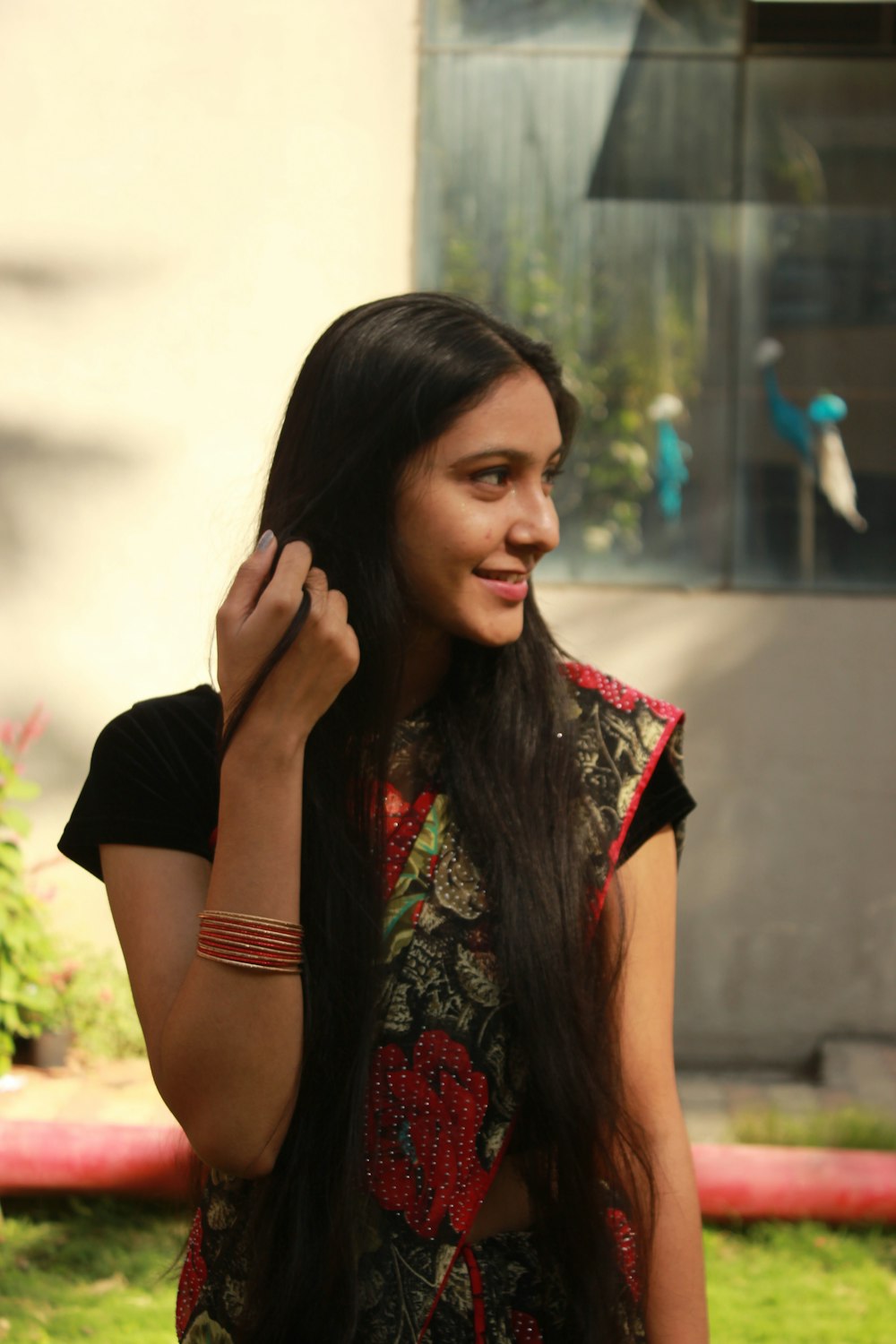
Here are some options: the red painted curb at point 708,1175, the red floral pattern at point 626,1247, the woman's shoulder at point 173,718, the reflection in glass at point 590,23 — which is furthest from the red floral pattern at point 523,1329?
the reflection in glass at point 590,23

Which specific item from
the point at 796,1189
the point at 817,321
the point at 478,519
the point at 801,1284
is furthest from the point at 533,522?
the point at 817,321

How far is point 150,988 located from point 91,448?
4584mm

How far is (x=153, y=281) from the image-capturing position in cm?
578

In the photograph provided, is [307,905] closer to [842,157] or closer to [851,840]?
[851,840]

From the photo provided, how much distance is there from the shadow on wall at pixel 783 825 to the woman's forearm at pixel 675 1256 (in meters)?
4.17

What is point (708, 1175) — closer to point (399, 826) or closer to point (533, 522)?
point (399, 826)

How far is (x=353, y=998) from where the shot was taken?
1540mm

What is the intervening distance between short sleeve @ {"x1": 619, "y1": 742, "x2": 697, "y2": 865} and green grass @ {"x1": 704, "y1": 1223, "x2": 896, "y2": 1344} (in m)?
2.42

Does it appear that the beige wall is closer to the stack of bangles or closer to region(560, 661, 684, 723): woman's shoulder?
region(560, 661, 684, 723): woman's shoulder

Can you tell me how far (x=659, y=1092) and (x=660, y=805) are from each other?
1.00 feet

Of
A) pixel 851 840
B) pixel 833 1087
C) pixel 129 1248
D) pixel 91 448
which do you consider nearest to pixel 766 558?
pixel 851 840

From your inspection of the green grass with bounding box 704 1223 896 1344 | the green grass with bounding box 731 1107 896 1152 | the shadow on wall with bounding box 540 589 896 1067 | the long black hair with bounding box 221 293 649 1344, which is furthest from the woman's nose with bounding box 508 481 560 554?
the shadow on wall with bounding box 540 589 896 1067

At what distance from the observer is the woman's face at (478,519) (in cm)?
162

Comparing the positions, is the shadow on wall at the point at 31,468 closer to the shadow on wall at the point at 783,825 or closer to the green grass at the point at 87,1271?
the shadow on wall at the point at 783,825
